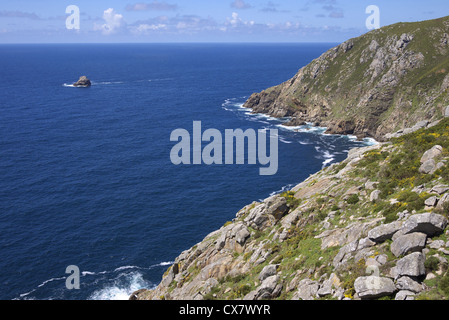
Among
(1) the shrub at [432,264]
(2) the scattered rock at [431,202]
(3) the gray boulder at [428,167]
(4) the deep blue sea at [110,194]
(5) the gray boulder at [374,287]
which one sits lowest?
(4) the deep blue sea at [110,194]

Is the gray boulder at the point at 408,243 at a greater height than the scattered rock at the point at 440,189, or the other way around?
the scattered rock at the point at 440,189

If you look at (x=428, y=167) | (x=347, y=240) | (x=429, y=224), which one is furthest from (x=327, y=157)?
(x=429, y=224)

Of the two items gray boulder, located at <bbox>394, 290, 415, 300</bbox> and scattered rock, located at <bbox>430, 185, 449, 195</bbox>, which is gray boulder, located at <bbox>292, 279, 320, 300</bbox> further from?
scattered rock, located at <bbox>430, 185, 449, 195</bbox>

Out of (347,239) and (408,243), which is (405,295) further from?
(347,239)

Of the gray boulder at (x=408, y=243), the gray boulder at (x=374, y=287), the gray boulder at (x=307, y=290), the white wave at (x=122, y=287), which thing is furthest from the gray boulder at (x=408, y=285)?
the white wave at (x=122, y=287)

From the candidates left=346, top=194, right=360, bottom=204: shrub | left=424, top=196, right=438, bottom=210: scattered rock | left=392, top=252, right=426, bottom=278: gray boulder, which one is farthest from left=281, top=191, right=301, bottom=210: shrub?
left=392, top=252, right=426, bottom=278: gray boulder

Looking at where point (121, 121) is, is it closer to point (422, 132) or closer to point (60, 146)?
point (60, 146)

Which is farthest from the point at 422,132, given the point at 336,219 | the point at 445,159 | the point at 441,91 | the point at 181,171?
the point at 441,91

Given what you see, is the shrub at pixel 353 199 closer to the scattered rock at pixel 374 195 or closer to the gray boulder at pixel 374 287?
the scattered rock at pixel 374 195
